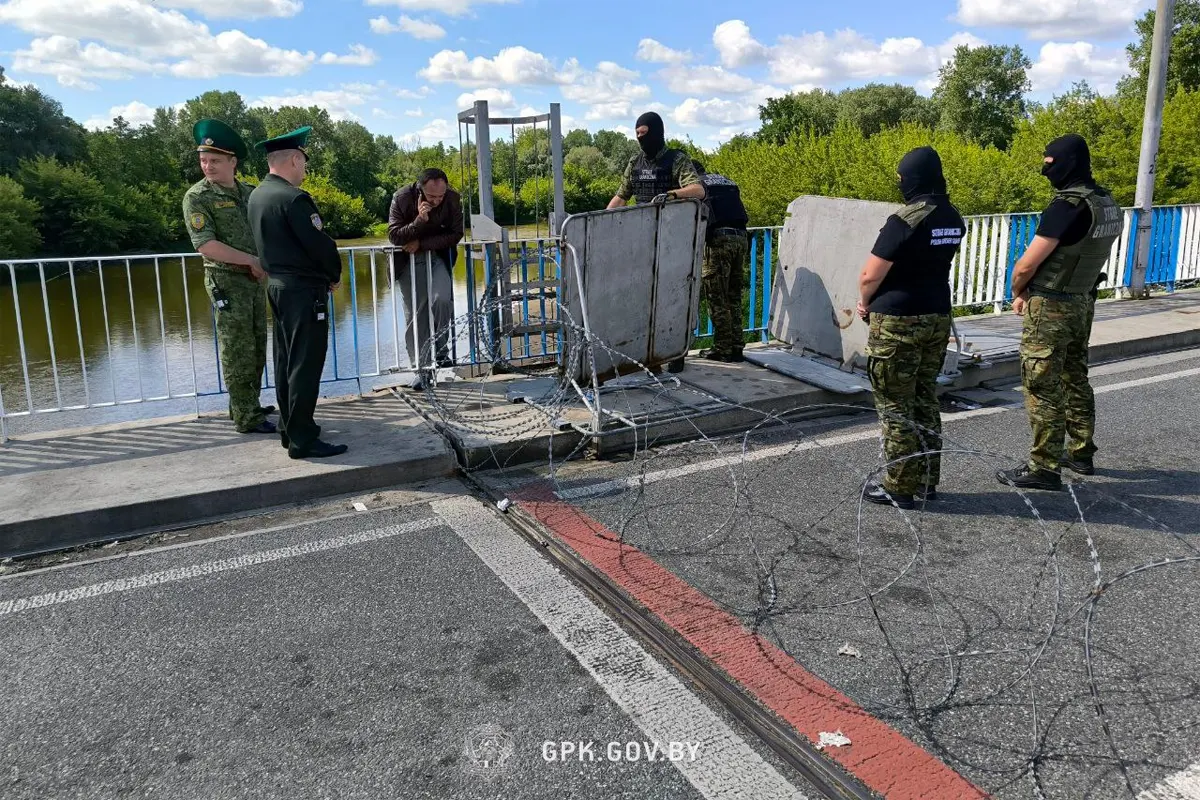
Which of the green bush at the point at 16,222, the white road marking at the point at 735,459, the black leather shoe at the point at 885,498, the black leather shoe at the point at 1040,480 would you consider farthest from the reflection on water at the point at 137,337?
the green bush at the point at 16,222

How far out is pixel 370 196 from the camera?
6219 centimetres

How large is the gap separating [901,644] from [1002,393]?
474 cm

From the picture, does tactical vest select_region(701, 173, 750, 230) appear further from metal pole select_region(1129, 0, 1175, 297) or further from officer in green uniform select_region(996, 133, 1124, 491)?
metal pole select_region(1129, 0, 1175, 297)

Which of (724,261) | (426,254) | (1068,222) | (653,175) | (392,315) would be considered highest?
(653,175)

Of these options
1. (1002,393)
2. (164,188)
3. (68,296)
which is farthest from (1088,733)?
(164,188)

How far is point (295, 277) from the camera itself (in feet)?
17.1

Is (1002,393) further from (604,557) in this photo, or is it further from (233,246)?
(233,246)

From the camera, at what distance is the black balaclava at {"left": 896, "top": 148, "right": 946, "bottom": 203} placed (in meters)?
4.54

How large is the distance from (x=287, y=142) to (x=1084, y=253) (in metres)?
4.60

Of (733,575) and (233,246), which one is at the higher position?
(233,246)

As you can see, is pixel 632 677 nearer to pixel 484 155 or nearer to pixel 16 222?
pixel 484 155

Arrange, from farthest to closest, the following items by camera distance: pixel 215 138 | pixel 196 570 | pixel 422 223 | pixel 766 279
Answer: pixel 766 279 < pixel 422 223 < pixel 215 138 < pixel 196 570

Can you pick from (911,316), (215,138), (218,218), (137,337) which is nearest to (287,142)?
(215,138)

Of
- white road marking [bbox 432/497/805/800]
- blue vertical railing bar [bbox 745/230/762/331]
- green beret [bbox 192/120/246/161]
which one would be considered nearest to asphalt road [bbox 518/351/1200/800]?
white road marking [bbox 432/497/805/800]
